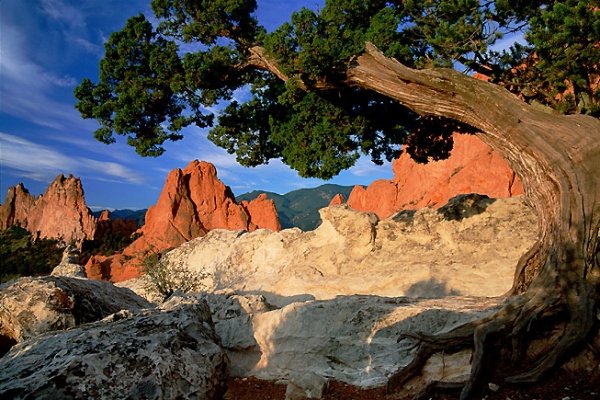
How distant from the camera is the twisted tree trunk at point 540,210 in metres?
5.66

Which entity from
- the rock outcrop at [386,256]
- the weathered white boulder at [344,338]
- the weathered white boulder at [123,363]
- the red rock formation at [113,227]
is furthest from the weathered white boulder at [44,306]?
the red rock formation at [113,227]

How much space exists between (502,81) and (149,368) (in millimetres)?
10646

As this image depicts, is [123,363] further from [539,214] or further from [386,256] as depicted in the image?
[386,256]

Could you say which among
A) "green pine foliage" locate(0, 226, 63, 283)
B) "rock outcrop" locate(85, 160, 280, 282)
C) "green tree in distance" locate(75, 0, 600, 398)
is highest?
"rock outcrop" locate(85, 160, 280, 282)

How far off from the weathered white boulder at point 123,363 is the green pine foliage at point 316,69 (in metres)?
5.82

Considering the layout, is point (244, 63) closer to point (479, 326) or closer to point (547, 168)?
point (547, 168)

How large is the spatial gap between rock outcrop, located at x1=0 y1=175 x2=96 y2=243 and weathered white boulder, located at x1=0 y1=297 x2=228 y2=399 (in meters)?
105

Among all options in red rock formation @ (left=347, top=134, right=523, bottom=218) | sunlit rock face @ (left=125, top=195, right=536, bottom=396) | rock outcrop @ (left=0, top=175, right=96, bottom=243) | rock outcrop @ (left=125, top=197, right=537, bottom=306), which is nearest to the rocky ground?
Answer: sunlit rock face @ (left=125, top=195, right=536, bottom=396)

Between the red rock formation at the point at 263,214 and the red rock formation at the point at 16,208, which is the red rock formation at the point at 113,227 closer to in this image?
the red rock formation at the point at 263,214

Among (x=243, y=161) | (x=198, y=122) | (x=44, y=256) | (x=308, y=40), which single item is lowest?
(x=44, y=256)

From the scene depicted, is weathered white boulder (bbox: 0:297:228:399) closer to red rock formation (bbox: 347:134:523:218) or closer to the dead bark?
the dead bark

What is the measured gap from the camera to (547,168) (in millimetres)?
6816

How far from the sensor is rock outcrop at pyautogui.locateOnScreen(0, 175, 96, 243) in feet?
354

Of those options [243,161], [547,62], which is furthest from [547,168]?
[243,161]
